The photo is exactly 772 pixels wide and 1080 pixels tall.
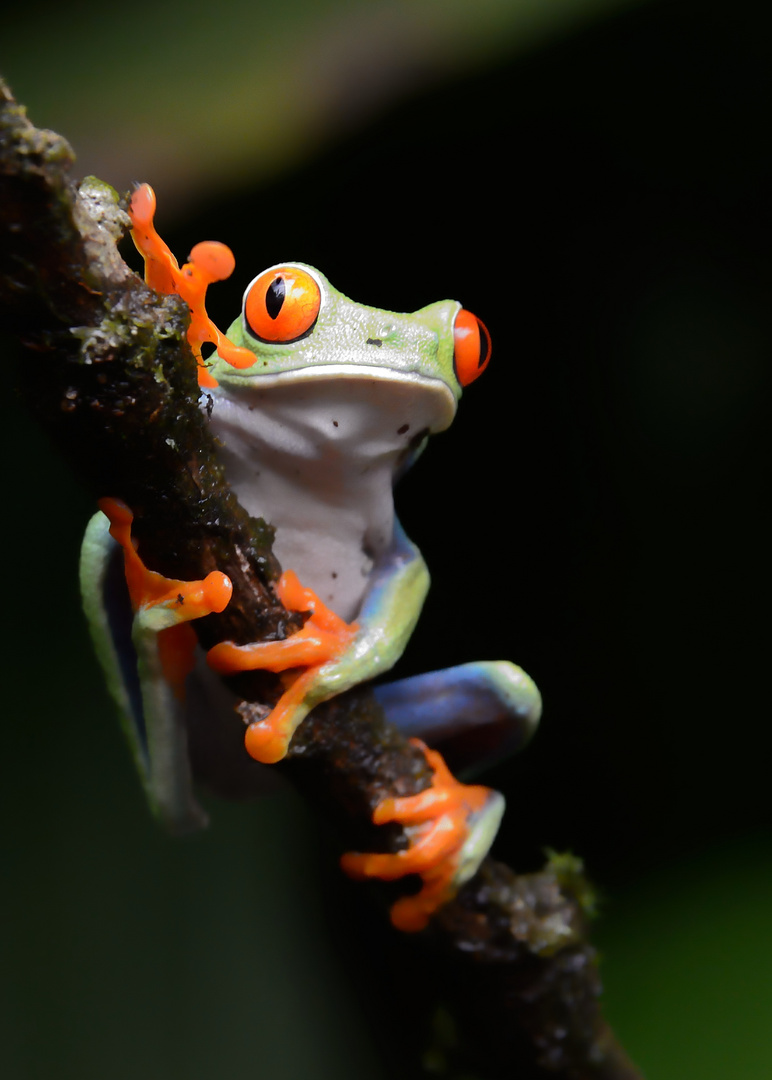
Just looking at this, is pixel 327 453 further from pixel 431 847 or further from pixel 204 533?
pixel 431 847

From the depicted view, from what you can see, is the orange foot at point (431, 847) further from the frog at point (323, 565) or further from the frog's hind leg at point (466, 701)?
the frog's hind leg at point (466, 701)

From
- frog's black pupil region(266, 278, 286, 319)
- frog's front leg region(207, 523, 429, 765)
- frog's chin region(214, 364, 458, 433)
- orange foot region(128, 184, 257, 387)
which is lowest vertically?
frog's front leg region(207, 523, 429, 765)

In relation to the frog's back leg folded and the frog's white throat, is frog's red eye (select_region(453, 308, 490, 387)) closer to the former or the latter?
the frog's white throat

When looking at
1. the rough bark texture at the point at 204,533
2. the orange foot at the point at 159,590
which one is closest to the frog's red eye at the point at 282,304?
the rough bark texture at the point at 204,533

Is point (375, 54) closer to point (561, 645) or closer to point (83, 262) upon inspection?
point (561, 645)

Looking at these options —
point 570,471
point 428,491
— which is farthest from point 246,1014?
point 570,471

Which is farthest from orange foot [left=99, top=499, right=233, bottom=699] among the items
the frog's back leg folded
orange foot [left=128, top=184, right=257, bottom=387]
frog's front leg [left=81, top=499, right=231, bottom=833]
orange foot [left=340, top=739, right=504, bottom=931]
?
orange foot [left=340, top=739, right=504, bottom=931]

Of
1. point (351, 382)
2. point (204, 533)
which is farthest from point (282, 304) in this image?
point (204, 533)
